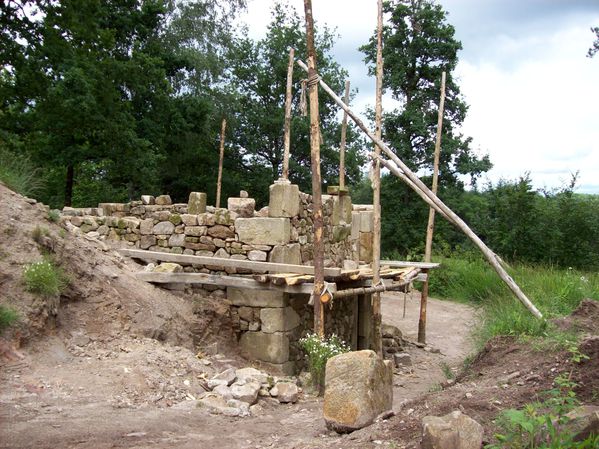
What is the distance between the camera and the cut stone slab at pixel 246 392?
6.73 metres

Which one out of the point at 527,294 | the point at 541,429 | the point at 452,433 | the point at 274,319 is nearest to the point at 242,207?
the point at 274,319

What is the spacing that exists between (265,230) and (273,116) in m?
15.5

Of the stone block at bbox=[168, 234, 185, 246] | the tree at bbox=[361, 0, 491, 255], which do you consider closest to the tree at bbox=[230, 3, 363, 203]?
the tree at bbox=[361, 0, 491, 255]

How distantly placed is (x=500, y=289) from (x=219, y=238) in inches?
223

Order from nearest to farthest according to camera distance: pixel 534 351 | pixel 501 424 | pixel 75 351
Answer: pixel 501 424, pixel 534 351, pixel 75 351

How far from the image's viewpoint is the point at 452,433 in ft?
11.8

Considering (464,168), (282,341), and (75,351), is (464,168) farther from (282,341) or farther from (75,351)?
(75,351)

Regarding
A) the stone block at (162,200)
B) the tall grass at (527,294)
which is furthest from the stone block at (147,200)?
the tall grass at (527,294)

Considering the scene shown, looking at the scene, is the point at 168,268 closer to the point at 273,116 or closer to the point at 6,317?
the point at 6,317

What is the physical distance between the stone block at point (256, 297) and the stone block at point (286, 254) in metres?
0.51

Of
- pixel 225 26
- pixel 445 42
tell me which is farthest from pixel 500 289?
pixel 225 26

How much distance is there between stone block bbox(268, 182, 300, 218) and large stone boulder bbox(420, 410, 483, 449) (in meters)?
5.44

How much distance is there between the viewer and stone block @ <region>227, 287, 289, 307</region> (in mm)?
8672

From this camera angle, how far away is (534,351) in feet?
18.0
